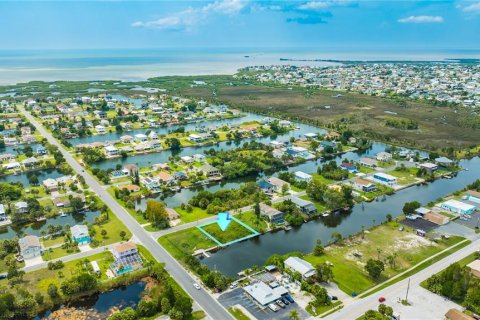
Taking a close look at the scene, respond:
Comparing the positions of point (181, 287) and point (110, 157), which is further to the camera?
point (110, 157)

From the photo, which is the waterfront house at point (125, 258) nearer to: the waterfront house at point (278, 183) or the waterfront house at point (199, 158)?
the waterfront house at point (278, 183)

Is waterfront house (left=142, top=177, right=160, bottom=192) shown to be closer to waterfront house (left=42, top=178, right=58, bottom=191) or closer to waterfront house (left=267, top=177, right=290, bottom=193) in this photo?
waterfront house (left=42, top=178, right=58, bottom=191)

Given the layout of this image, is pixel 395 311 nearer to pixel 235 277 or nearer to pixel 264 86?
pixel 235 277

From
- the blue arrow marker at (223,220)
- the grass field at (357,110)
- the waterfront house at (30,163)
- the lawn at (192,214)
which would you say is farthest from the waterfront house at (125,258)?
the grass field at (357,110)

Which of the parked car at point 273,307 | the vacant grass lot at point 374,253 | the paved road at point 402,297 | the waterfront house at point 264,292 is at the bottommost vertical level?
the paved road at point 402,297

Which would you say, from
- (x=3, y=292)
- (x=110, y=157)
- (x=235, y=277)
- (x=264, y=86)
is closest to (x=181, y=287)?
(x=235, y=277)

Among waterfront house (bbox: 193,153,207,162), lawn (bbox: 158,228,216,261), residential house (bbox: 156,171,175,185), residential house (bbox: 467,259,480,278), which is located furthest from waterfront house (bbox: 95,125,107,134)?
residential house (bbox: 467,259,480,278)
